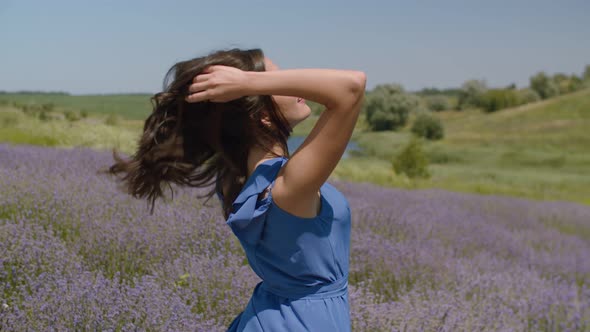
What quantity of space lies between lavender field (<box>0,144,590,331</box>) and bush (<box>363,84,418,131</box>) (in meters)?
56.1

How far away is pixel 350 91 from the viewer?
48.5 inches

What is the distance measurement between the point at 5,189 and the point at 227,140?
2.47 meters

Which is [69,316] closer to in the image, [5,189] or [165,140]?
[165,140]

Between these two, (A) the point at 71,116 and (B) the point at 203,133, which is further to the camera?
(A) the point at 71,116

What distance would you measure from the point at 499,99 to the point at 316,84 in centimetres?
8015

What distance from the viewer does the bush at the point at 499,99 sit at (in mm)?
75562

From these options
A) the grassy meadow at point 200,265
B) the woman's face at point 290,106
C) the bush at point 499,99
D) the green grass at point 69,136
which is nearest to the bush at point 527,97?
the bush at point 499,99

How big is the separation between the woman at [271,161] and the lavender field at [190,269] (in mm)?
730

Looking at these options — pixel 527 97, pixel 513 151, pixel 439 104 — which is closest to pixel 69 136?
pixel 513 151

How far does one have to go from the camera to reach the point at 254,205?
4.53 feet

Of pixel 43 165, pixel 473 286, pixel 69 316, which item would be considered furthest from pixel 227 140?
pixel 43 165

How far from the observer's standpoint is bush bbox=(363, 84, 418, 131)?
6047 cm

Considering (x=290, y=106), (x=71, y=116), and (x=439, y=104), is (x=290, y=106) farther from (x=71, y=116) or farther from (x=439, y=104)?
(x=439, y=104)

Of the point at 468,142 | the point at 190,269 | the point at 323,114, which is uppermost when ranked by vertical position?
the point at 323,114
